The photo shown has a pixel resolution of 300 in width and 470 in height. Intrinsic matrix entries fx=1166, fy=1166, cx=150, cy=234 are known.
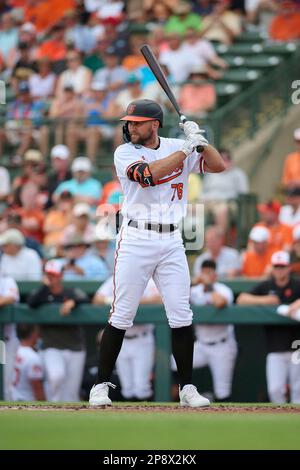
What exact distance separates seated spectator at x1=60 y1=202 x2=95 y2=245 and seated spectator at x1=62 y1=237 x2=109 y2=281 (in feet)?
0.80

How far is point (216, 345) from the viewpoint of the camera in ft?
34.8

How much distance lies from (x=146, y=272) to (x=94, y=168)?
6645 mm

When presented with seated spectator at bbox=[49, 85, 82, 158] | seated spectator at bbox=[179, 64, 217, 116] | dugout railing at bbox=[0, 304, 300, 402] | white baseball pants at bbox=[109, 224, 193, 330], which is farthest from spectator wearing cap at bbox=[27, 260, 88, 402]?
seated spectator at bbox=[179, 64, 217, 116]

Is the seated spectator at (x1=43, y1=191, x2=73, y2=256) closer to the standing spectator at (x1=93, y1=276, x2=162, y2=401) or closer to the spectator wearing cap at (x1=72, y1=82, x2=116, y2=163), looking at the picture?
the spectator wearing cap at (x1=72, y1=82, x2=116, y2=163)

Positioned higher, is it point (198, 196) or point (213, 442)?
point (198, 196)

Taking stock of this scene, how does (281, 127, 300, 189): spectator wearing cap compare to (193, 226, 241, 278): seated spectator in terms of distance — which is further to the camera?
(281, 127, 300, 189): spectator wearing cap

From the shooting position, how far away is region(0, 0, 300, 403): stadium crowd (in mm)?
10758

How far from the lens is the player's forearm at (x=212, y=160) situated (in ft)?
23.6

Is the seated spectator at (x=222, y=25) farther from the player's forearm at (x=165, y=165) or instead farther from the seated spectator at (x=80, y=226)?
the player's forearm at (x=165, y=165)
